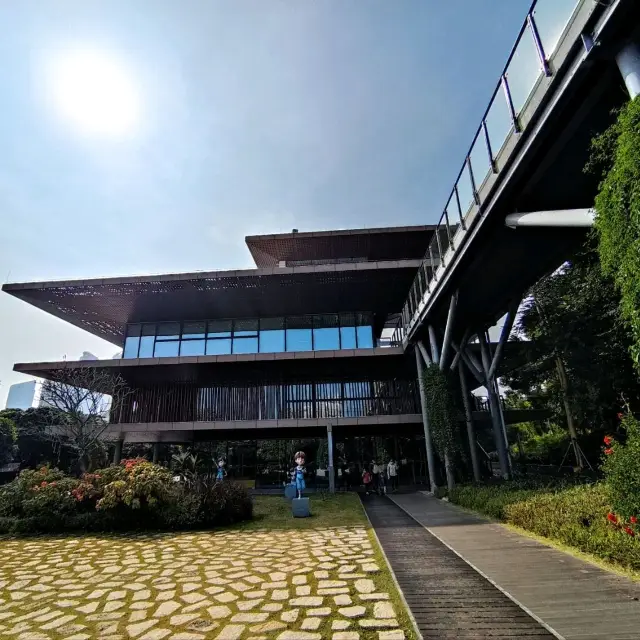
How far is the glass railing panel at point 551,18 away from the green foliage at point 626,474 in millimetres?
5213

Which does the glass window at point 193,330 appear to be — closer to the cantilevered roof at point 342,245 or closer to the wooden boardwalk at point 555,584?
the cantilevered roof at point 342,245

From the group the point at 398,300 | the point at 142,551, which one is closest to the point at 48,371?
the point at 142,551

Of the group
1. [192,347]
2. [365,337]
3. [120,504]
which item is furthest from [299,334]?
[120,504]

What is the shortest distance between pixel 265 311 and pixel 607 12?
17.2m

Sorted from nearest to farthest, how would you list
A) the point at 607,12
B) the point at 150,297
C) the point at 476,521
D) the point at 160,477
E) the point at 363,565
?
the point at 607,12 → the point at 363,565 → the point at 476,521 → the point at 160,477 → the point at 150,297

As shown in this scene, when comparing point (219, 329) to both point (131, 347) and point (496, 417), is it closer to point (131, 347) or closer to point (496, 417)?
point (131, 347)

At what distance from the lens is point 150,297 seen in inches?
730

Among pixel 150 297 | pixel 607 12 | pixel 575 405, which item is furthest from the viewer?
pixel 150 297

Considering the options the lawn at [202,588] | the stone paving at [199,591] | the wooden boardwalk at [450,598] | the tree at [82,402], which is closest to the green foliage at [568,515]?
the wooden boardwalk at [450,598]

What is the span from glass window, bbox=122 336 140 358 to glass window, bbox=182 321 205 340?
246 centimetres

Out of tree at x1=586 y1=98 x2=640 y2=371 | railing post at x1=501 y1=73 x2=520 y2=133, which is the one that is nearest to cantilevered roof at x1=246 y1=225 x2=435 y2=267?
railing post at x1=501 y1=73 x2=520 y2=133

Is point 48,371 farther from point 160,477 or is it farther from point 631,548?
point 631,548

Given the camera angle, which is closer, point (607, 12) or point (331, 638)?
point (331, 638)

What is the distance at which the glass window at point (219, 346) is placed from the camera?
65.2 feet
